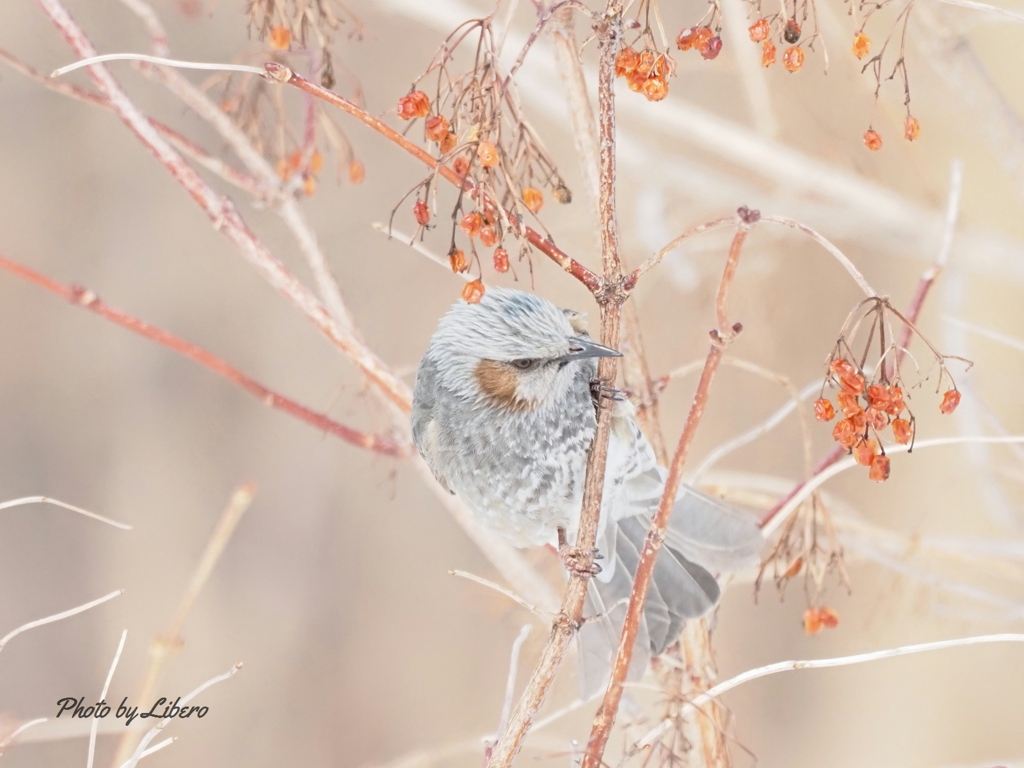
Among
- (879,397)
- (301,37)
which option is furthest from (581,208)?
(879,397)

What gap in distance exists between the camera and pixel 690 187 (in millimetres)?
2996

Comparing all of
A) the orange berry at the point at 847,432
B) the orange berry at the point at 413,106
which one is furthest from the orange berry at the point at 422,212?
the orange berry at the point at 847,432

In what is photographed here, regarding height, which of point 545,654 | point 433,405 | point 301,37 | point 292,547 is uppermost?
point 301,37

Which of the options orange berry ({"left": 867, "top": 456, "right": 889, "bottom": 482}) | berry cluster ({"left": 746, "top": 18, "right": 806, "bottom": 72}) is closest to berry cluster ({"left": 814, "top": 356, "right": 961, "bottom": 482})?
orange berry ({"left": 867, "top": 456, "right": 889, "bottom": 482})

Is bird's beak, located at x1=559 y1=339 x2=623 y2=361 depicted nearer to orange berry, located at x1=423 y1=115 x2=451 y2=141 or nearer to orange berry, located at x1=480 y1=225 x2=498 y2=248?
orange berry, located at x1=480 y1=225 x2=498 y2=248

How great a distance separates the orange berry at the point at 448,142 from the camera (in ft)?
4.01

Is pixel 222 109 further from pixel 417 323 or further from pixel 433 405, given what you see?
pixel 417 323

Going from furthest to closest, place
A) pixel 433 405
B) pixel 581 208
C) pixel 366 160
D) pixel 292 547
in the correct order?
pixel 292 547 < pixel 366 160 < pixel 581 208 < pixel 433 405

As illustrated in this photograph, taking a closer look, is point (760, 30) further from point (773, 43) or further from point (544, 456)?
point (544, 456)

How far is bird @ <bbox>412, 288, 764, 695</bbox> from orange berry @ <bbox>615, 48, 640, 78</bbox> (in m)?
0.51

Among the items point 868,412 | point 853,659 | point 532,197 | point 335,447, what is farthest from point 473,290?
point 335,447

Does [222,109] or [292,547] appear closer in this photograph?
[222,109]

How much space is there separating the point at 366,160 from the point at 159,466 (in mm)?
1679

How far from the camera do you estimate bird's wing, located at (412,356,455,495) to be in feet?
6.28
